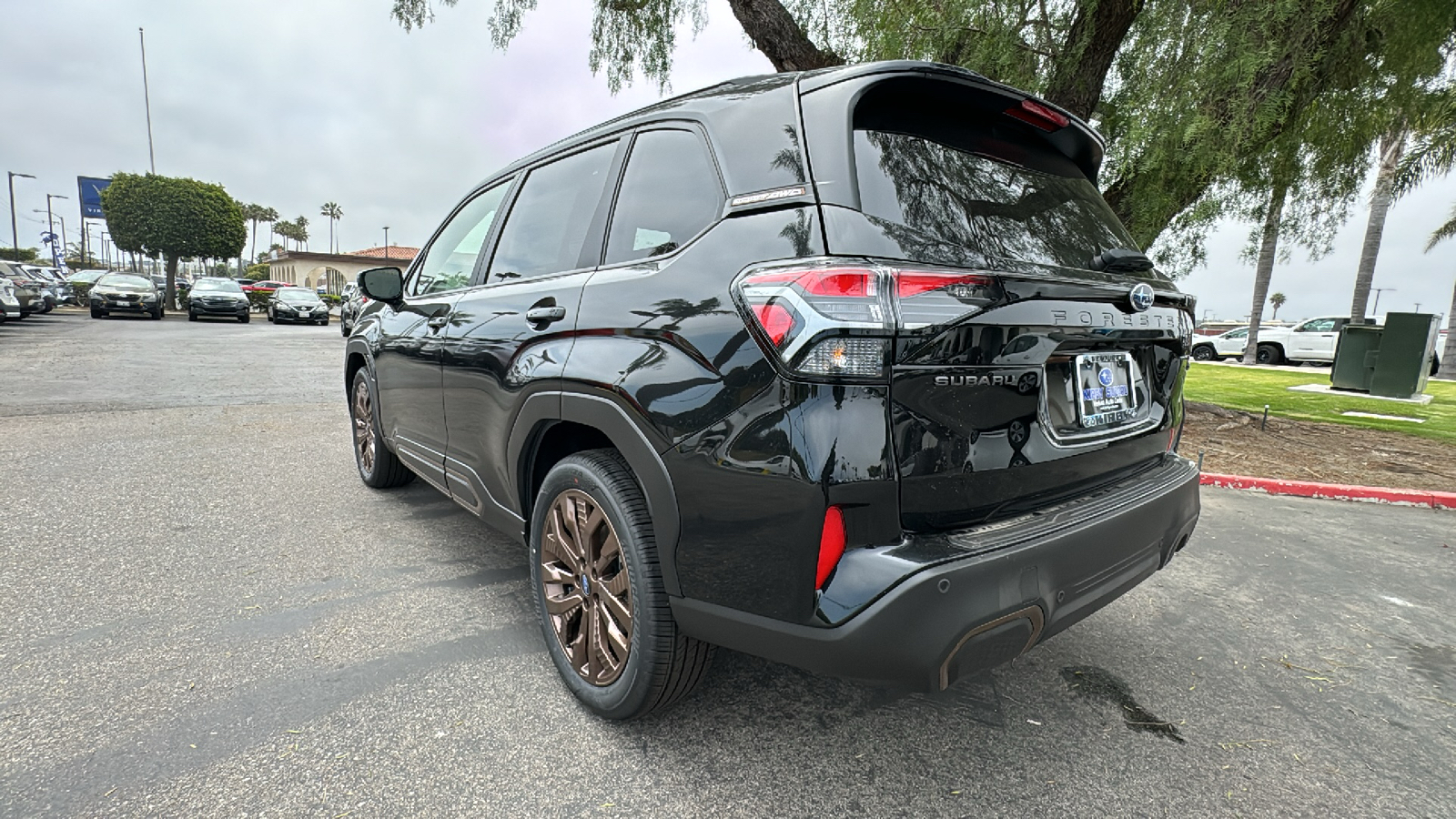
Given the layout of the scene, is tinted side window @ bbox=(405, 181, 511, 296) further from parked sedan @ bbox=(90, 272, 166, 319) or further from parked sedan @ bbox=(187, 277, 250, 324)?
parked sedan @ bbox=(90, 272, 166, 319)

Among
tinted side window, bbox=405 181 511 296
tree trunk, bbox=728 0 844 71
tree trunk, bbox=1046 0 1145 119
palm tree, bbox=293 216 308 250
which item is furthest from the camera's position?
palm tree, bbox=293 216 308 250

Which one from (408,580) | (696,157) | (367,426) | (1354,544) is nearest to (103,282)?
(367,426)

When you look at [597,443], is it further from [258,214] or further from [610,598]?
[258,214]

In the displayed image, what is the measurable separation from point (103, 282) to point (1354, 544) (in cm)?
3018

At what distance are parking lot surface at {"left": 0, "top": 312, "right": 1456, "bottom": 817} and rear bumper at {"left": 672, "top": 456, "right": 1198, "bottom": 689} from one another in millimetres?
490

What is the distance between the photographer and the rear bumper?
1457 mm

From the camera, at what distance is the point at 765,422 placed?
154 cm

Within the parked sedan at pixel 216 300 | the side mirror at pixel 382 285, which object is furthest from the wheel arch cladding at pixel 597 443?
the parked sedan at pixel 216 300

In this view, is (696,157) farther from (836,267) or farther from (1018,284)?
(1018,284)

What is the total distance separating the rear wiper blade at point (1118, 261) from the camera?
1.99 meters

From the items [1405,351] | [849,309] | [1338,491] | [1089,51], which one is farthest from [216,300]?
[1405,351]

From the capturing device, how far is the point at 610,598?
204 centimetres

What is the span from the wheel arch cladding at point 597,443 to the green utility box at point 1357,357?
15.7m

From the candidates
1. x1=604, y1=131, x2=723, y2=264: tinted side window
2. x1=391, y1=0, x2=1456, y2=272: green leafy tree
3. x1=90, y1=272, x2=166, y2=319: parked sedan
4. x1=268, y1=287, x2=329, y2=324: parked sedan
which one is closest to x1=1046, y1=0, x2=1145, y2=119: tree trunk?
x1=391, y1=0, x2=1456, y2=272: green leafy tree
